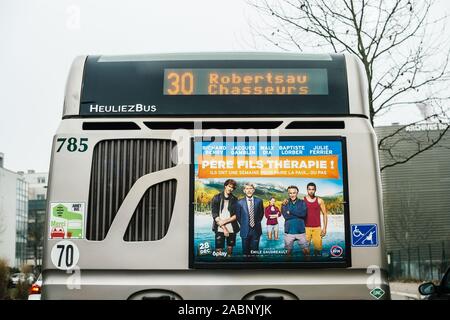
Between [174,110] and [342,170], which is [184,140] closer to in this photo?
[174,110]

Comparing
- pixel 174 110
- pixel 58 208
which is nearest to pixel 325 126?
pixel 174 110

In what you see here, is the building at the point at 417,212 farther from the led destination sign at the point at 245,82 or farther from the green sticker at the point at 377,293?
the green sticker at the point at 377,293

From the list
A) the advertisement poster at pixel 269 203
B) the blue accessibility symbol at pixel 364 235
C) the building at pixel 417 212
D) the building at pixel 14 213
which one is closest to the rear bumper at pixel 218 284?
the advertisement poster at pixel 269 203

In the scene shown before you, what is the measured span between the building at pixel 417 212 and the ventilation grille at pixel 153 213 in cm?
3503

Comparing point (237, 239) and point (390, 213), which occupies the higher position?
point (390, 213)

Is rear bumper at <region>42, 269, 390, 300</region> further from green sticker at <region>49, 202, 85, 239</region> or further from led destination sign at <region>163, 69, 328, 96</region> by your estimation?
led destination sign at <region>163, 69, 328, 96</region>

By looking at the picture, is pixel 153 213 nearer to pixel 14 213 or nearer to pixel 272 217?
pixel 272 217

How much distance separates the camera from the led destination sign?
614 cm

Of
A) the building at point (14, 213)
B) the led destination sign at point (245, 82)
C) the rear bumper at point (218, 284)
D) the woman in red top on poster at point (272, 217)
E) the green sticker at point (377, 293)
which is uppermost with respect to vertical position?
the building at point (14, 213)

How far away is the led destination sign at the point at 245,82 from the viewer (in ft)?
20.1

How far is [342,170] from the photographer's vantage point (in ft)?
18.9

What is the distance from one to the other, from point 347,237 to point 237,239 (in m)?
0.96

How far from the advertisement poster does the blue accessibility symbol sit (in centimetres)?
10

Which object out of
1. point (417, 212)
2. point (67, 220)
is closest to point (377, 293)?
point (67, 220)
